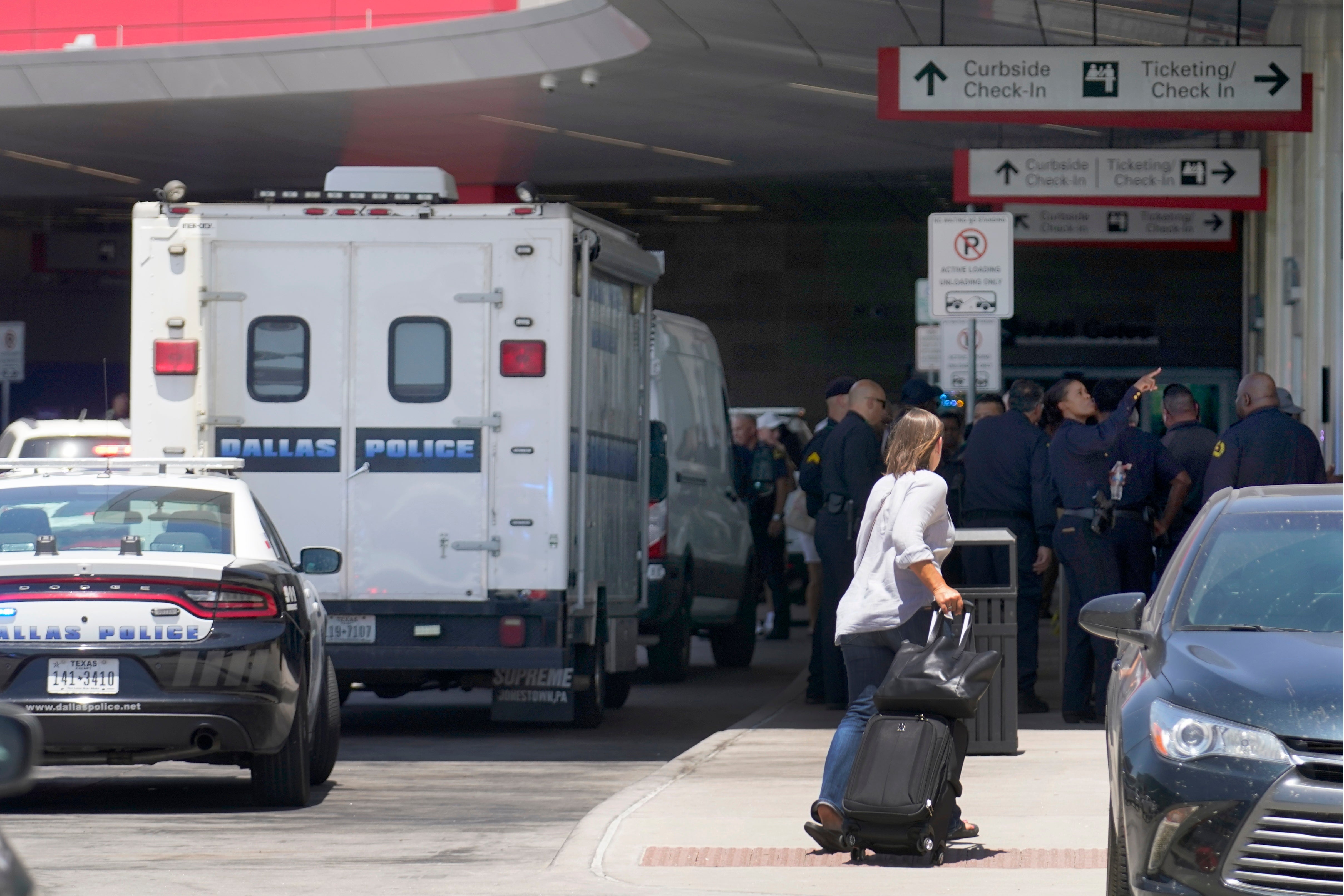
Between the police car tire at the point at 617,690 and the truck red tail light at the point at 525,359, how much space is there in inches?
112

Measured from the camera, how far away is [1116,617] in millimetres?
6215

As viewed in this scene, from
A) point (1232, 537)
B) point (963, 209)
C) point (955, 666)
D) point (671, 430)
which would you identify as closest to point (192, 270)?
point (671, 430)

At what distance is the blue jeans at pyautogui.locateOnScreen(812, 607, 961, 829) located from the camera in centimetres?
753

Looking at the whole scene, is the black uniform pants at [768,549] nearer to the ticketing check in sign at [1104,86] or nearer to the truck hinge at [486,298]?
the ticketing check in sign at [1104,86]

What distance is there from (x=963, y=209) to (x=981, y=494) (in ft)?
60.9

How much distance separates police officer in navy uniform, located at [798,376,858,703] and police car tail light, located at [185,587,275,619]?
179 inches

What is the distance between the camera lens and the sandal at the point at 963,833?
7.77m

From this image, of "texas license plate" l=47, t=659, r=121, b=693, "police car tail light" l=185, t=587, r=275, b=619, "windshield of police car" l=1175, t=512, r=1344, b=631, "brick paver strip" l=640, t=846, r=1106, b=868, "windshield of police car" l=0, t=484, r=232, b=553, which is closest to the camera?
"windshield of police car" l=1175, t=512, r=1344, b=631

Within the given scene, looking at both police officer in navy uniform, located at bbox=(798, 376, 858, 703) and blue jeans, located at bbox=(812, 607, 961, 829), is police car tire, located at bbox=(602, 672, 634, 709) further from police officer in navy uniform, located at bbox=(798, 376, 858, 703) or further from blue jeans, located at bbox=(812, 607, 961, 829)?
blue jeans, located at bbox=(812, 607, 961, 829)

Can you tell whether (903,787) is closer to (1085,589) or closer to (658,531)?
(1085,589)

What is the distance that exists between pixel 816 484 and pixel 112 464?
496 cm

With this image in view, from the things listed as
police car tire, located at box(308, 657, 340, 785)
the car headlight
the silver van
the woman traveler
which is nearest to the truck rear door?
police car tire, located at box(308, 657, 340, 785)

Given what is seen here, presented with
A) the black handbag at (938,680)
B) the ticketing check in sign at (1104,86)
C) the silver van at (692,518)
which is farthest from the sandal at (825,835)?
the ticketing check in sign at (1104,86)

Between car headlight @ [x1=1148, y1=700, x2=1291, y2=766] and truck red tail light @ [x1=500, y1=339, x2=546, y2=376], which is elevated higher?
truck red tail light @ [x1=500, y1=339, x2=546, y2=376]
